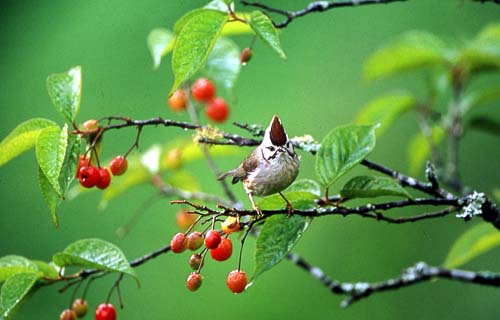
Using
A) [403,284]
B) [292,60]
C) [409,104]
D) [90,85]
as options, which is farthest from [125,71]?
[403,284]

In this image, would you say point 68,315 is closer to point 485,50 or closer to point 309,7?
point 309,7

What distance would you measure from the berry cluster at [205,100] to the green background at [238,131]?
0.63 metres

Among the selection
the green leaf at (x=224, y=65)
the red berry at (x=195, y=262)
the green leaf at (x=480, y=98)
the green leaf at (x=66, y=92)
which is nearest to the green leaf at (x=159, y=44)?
the green leaf at (x=224, y=65)

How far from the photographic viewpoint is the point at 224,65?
122 cm

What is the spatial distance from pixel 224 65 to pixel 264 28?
13.0 inches

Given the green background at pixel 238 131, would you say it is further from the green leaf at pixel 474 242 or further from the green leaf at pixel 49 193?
the green leaf at pixel 49 193

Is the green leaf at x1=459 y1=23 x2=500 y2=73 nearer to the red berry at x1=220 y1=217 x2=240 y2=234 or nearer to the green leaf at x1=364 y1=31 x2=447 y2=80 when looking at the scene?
the green leaf at x1=364 y1=31 x2=447 y2=80

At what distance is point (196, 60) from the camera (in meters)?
0.86

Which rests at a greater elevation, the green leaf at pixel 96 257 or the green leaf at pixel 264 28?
the green leaf at pixel 264 28

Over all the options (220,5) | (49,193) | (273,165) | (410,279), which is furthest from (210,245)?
(410,279)

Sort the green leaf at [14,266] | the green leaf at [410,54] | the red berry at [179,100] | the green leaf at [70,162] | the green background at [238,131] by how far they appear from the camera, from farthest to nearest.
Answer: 1. the green background at [238,131]
2. the green leaf at [410,54]
3. the red berry at [179,100]
4. the green leaf at [14,266]
5. the green leaf at [70,162]

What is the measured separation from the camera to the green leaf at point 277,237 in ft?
2.82

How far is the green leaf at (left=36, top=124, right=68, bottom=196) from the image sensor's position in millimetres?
846

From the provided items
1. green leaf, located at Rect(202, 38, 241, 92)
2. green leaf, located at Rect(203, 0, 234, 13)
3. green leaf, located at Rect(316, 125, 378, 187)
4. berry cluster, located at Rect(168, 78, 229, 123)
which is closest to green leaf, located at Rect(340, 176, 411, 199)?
green leaf, located at Rect(316, 125, 378, 187)
